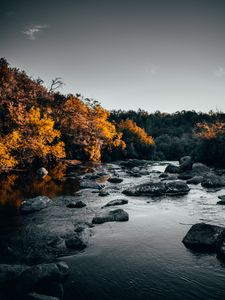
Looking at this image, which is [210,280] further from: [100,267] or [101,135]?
[101,135]

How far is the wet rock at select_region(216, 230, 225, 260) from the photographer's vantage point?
839 centimetres

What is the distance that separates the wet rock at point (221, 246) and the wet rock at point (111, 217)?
489 centimetres

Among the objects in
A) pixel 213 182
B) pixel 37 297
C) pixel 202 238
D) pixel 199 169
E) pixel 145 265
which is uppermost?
pixel 199 169

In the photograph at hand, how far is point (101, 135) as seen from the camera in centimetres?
4897

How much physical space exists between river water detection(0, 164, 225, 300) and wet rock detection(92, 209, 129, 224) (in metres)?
0.36

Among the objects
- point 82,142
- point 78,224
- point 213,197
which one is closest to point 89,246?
point 78,224

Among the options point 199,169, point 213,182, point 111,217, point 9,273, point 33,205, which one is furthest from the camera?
point 199,169

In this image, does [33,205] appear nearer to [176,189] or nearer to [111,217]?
[111,217]

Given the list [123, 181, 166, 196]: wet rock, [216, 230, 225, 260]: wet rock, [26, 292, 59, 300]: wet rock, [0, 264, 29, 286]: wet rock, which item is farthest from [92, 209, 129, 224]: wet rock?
[26, 292, 59, 300]: wet rock

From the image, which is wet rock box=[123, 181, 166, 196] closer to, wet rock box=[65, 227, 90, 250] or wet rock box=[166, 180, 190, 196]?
wet rock box=[166, 180, 190, 196]

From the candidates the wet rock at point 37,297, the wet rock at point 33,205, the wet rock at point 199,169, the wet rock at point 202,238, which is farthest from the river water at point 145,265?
the wet rock at point 199,169

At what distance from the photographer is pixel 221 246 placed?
8.49 metres

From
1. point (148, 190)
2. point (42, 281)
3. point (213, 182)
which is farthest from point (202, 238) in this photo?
point (213, 182)

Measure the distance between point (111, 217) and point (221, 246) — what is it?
5.52m
